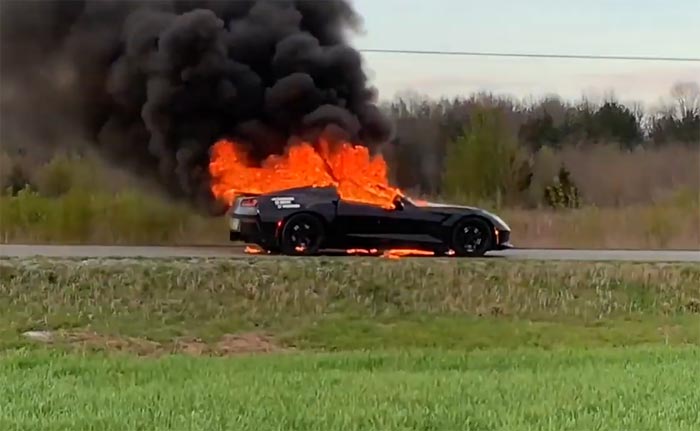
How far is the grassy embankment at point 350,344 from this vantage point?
19.2 ft

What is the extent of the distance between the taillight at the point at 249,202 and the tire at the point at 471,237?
293cm

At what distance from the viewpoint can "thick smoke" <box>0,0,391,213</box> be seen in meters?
19.0

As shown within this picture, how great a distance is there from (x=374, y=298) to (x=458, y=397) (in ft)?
18.3


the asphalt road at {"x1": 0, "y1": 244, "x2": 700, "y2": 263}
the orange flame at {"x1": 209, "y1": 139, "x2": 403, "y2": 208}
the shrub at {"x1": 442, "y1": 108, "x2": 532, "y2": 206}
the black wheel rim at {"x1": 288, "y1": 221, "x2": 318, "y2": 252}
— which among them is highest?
the shrub at {"x1": 442, "y1": 108, "x2": 532, "y2": 206}

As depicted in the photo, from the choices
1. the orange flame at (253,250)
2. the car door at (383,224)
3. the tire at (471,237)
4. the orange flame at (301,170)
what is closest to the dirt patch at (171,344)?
the car door at (383,224)

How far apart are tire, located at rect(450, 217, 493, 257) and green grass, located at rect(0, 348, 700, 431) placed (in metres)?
6.05

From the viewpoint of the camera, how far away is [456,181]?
26.8m

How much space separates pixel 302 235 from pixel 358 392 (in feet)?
26.2

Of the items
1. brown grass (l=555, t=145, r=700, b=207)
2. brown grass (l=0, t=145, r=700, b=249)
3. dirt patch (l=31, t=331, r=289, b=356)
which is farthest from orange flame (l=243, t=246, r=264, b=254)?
brown grass (l=555, t=145, r=700, b=207)

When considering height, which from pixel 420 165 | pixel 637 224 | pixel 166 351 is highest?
pixel 420 165

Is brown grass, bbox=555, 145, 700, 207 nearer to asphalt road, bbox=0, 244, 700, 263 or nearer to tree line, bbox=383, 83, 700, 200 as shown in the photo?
tree line, bbox=383, 83, 700, 200

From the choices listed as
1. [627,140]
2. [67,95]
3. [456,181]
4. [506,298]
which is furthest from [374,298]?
[627,140]

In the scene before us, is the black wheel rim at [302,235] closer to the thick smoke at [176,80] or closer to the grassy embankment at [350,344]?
the grassy embankment at [350,344]

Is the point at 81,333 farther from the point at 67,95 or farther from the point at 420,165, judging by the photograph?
the point at 420,165
